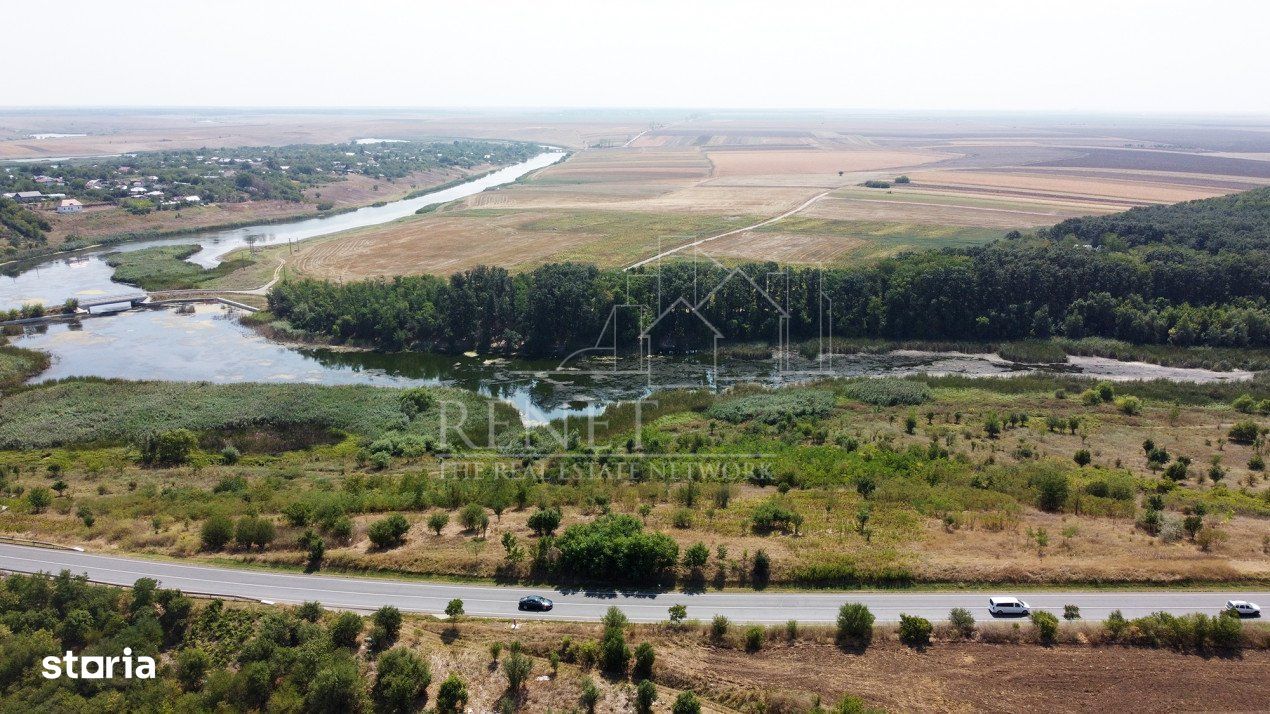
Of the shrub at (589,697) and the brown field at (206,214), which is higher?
the brown field at (206,214)

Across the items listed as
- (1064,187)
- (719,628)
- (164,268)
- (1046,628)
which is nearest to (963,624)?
(1046,628)

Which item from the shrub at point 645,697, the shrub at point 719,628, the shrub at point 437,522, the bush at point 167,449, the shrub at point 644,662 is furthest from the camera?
the bush at point 167,449

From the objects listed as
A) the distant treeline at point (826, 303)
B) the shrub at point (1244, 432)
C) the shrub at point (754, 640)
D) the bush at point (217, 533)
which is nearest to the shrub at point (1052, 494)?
the shrub at point (1244, 432)

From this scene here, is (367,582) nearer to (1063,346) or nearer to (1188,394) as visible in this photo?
(1188,394)

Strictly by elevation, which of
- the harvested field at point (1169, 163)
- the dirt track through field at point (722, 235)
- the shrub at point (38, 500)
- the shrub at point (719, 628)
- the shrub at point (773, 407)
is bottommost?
the shrub at point (719, 628)

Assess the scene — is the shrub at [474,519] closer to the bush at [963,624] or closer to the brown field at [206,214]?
the bush at [963,624]

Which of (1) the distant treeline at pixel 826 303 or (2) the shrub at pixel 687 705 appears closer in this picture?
(2) the shrub at pixel 687 705

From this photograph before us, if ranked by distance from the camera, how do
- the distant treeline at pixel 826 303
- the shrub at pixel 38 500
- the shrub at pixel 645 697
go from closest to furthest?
1. the shrub at pixel 645 697
2. the shrub at pixel 38 500
3. the distant treeline at pixel 826 303
